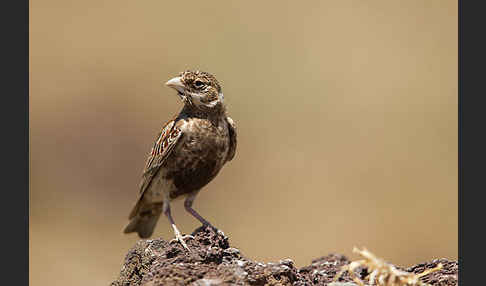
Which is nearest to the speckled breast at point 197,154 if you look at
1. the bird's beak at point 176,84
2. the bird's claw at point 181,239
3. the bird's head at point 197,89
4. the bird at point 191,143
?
the bird at point 191,143

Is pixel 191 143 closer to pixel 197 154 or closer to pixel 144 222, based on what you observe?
pixel 197 154

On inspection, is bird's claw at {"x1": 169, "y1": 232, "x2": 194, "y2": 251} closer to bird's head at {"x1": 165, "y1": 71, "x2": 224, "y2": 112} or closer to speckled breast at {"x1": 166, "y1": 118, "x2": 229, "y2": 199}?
speckled breast at {"x1": 166, "y1": 118, "x2": 229, "y2": 199}

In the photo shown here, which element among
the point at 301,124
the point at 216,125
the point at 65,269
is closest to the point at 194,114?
the point at 216,125

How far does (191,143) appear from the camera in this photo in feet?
25.3

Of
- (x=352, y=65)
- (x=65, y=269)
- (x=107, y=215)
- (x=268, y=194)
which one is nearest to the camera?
(x=65, y=269)

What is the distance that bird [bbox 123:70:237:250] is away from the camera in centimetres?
773

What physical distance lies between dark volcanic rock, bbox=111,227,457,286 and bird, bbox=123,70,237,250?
0.87 meters

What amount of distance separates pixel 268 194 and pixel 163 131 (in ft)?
32.9

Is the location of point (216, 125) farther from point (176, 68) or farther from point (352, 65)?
point (352, 65)

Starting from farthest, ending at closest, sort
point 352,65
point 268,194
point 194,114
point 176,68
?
point 352,65
point 176,68
point 268,194
point 194,114

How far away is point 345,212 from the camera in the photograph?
16.8 meters

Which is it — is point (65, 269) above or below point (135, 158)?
below

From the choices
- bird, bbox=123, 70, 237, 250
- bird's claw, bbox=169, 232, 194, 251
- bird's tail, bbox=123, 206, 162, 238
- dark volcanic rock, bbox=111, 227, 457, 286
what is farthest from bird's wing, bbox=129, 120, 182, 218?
bird's claw, bbox=169, 232, 194, 251

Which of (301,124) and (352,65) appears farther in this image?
(352,65)
